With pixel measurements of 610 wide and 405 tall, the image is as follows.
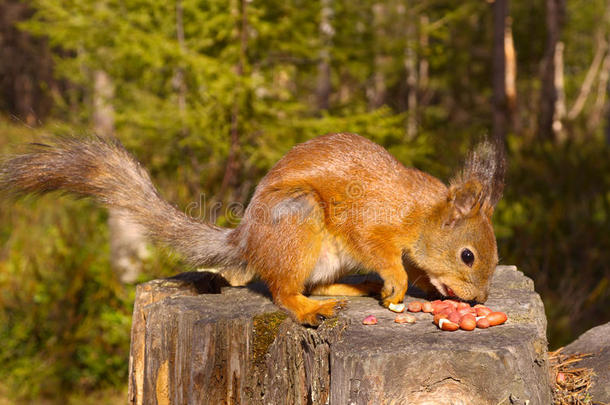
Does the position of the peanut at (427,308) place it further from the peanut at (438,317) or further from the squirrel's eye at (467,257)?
the squirrel's eye at (467,257)

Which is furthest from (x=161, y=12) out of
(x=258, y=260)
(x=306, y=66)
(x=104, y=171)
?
(x=258, y=260)

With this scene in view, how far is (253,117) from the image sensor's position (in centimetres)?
481

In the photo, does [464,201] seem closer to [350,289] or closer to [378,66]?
[350,289]

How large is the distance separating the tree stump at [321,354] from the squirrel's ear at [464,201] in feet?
1.26

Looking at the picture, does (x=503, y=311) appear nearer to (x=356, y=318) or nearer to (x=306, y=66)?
(x=356, y=318)

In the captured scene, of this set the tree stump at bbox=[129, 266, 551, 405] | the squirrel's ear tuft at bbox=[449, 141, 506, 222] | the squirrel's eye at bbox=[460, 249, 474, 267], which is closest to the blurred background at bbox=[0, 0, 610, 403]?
the squirrel's ear tuft at bbox=[449, 141, 506, 222]

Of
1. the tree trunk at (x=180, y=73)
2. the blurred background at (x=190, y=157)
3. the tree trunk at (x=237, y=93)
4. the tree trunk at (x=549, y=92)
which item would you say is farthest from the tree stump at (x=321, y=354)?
the tree trunk at (x=549, y=92)

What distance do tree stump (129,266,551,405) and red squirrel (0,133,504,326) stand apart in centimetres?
16

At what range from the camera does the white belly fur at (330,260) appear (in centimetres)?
271

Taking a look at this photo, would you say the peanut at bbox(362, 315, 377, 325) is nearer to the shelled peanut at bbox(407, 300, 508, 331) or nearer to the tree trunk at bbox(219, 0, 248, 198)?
the shelled peanut at bbox(407, 300, 508, 331)

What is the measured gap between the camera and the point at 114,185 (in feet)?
9.27

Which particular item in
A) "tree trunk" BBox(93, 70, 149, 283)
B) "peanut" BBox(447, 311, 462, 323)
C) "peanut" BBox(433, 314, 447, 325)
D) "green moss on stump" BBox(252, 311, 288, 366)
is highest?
"peanut" BBox(447, 311, 462, 323)

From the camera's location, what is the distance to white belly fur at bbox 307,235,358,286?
271cm

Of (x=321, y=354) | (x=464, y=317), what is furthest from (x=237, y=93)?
(x=464, y=317)
